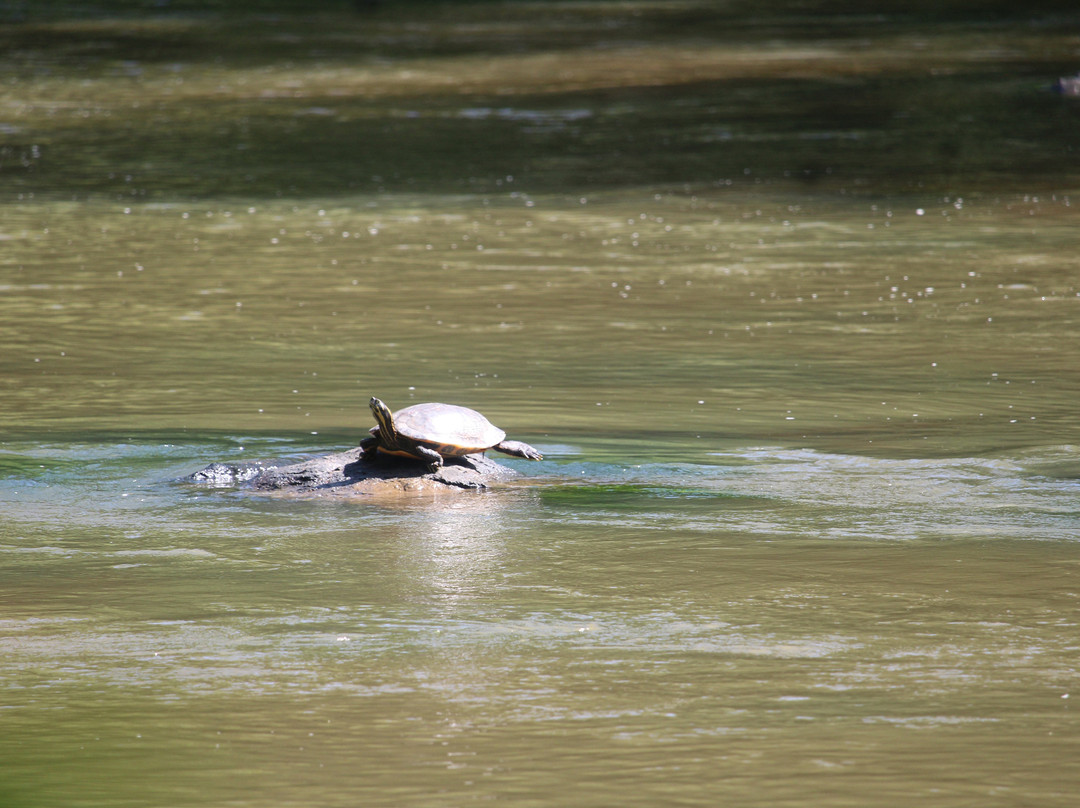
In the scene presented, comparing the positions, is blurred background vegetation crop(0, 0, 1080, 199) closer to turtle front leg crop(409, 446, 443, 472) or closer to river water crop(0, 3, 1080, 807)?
river water crop(0, 3, 1080, 807)

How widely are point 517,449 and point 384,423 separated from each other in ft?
2.12

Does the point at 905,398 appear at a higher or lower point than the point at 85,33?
lower

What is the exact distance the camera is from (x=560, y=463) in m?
7.70

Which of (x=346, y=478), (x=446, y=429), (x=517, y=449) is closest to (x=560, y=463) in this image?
(x=517, y=449)

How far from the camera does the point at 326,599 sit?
222 inches

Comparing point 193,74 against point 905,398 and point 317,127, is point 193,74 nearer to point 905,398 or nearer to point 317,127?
point 317,127

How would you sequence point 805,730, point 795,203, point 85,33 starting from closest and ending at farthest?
1. point 805,730
2. point 795,203
3. point 85,33

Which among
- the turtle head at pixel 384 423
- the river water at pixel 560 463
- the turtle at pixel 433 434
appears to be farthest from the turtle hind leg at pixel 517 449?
the turtle head at pixel 384 423

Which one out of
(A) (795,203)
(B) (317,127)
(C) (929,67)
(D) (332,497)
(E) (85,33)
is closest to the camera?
(D) (332,497)

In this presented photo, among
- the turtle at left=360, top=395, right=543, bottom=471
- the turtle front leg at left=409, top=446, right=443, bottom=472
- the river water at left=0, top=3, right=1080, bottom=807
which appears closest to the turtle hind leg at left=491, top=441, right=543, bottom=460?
the turtle at left=360, top=395, right=543, bottom=471

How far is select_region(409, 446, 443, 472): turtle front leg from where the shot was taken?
7156mm

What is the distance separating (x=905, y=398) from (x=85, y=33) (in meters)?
27.7

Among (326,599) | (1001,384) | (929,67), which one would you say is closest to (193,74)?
(929,67)

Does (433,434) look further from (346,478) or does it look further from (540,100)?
(540,100)
